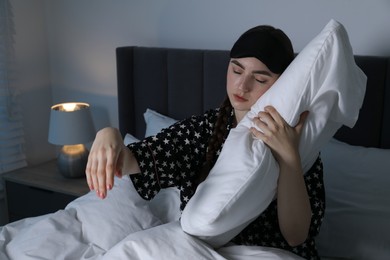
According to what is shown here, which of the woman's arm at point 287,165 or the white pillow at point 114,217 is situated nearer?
the woman's arm at point 287,165

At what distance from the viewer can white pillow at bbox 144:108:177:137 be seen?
186 centimetres

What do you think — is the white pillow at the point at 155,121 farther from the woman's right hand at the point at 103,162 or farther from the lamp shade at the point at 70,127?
the woman's right hand at the point at 103,162

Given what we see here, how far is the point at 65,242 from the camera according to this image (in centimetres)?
129

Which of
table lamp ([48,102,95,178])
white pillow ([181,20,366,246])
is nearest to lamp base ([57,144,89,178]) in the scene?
table lamp ([48,102,95,178])

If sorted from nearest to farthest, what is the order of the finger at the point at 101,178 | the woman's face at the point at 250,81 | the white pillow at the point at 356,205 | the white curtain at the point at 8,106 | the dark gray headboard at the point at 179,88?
1. the finger at the point at 101,178
2. the woman's face at the point at 250,81
3. the white pillow at the point at 356,205
4. the dark gray headboard at the point at 179,88
5. the white curtain at the point at 8,106

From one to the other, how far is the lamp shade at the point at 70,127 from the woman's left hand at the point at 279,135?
4.30 ft

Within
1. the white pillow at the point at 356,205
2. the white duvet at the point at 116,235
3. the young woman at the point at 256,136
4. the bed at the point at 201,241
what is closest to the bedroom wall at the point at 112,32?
the bed at the point at 201,241

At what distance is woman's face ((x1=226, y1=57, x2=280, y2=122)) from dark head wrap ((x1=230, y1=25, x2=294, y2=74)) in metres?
0.02

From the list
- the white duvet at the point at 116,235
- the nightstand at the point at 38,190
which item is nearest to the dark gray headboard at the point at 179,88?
the nightstand at the point at 38,190

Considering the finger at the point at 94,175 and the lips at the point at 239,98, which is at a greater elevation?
the lips at the point at 239,98

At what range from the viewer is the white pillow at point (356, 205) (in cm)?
130

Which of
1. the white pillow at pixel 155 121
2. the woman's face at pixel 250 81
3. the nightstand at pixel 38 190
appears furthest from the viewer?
the nightstand at pixel 38 190

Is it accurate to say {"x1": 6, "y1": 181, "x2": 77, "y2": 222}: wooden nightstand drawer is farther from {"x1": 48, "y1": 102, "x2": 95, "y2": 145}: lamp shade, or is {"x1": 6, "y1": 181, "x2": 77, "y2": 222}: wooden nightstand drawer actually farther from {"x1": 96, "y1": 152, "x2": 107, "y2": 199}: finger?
{"x1": 96, "y1": 152, "x2": 107, "y2": 199}: finger

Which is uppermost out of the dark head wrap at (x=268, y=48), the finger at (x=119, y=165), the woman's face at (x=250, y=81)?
the dark head wrap at (x=268, y=48)
